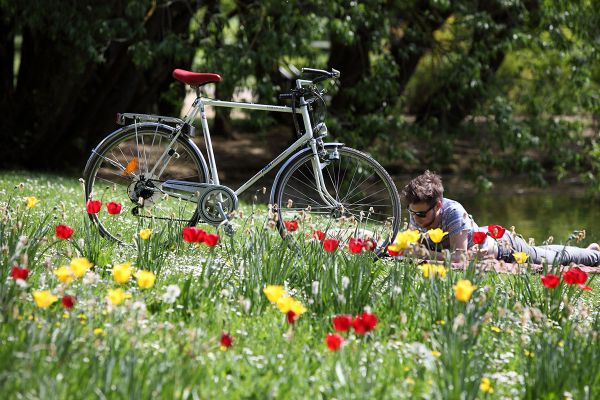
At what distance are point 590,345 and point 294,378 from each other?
3.75 feet

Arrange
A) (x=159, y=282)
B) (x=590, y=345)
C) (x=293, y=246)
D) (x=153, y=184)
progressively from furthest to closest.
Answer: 1. (x=153, y=184)
2. (x=293, y=246)
3. (x=159, y=282)
4. (x=590, y=345)

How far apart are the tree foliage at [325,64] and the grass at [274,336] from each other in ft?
22.6

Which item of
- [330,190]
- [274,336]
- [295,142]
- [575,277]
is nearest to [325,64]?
[330,190]

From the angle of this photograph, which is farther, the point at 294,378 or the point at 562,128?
the point at 562,128

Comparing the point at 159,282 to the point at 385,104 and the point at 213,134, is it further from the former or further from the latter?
the point at 213,134

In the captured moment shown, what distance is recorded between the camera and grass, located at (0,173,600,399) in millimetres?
3105

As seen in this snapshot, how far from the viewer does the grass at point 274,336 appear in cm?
311

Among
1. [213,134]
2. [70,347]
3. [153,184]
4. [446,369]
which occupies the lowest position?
[70,347]

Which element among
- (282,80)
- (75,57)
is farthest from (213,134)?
(75,57)

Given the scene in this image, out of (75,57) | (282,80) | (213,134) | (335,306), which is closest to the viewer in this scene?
(335,306)

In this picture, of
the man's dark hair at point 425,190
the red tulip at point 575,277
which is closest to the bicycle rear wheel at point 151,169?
the man's dark hair at point 425,190

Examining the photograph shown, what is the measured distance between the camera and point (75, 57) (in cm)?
1280

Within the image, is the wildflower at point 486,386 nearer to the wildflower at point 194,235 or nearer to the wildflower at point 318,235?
the wildflower at point 194,235

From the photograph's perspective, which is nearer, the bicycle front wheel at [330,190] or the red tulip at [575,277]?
the red tulip at [575,277]
